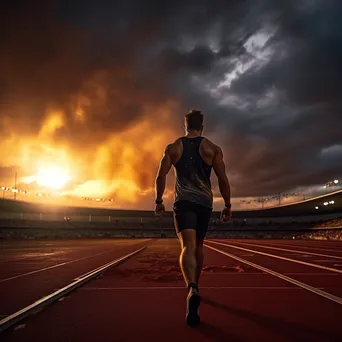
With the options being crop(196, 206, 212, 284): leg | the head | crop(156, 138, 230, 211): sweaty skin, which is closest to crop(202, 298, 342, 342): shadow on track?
crop(196, 206, 212, 284): leg

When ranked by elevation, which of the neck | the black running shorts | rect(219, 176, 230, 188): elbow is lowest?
the black running shorts

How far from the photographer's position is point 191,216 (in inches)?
168

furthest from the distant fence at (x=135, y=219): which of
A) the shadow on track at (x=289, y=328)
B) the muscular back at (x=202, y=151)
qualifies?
the shadow on track at (x=289, y=328)

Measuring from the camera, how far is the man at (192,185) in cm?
425

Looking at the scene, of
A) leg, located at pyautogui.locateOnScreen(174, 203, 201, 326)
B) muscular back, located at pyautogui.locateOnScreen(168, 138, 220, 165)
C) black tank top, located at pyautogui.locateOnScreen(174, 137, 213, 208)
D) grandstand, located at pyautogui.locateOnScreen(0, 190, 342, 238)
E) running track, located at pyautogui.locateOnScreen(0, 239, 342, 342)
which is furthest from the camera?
grandstand, located at pyautogui.locateOnScreen(0, 190, 342, 238)

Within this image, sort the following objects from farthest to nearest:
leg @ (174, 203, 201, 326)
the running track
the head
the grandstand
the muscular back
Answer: the grandstand < the head < the muscular back < leg @ (174, 203, 201, 326) < the running track

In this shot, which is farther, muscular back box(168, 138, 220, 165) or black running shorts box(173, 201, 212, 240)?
muscular back box(168, 138, 220, 165)

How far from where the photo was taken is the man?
13.9 ft

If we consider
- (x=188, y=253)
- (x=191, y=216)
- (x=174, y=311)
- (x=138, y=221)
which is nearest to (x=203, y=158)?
(x=191, y=216)

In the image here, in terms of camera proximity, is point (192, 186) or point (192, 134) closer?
point (192, 186)

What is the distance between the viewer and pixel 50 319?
4.00 metres

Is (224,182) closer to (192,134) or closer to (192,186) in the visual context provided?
(192,186)

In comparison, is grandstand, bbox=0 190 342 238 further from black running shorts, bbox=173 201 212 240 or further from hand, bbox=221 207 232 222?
black running shorts, bbox=173 201 212 240

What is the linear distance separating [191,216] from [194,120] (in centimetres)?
117
